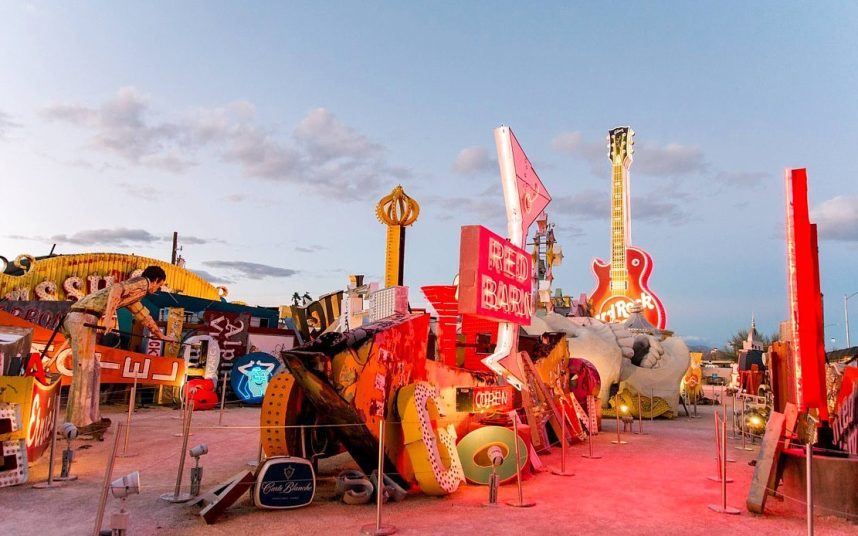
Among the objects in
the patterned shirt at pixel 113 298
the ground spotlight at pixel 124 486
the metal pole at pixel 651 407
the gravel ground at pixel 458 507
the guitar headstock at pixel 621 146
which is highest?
the guitar headstock at pixel 621 146

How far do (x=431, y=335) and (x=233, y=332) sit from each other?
13.2 m

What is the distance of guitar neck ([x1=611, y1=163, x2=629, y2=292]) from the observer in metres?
39.1

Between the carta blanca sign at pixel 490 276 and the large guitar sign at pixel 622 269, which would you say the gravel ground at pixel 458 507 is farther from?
the large guitar sign at pixel 622 269

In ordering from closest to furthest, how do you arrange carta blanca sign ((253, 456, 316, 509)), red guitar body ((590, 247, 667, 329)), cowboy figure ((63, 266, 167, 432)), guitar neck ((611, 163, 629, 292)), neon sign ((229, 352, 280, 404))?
1. carta blanca sign ((253, 456, 316, 509))
2. cowboy figure ((63, 266, 167, 432))
3. neon sign ((229, 352, 280, 404))
4. red guitar body ((590, 247, 667, 329))
5. guitar neck ((611, 163, 629, 292))

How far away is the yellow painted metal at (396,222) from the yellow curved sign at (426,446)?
1428 cm

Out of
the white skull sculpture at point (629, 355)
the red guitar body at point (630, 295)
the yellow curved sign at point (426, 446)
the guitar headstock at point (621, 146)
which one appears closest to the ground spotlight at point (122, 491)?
the yellow curved sign at point (426, 446)

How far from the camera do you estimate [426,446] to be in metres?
8.73

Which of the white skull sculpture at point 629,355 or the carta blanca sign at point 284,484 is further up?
the white skull sculpture at point 629,355

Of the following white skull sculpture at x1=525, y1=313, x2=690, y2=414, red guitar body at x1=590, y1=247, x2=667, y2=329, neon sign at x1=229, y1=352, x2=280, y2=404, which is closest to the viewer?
neon sign at x1=229, y1=352, x2=280, y2=404

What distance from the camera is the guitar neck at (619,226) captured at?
39.1m

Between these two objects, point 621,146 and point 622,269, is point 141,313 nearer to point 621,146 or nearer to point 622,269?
point 622,269

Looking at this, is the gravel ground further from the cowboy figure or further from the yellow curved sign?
the cowboy figure

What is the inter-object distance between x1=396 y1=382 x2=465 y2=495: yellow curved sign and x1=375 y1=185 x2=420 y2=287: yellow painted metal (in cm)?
1428

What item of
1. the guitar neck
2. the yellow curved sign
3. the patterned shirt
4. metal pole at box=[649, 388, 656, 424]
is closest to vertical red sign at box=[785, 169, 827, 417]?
the yellow curved sign
